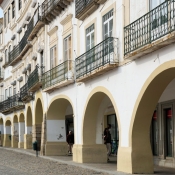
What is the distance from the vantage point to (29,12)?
32031 millimetres

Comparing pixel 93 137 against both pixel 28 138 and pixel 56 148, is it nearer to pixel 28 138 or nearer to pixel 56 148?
Answer: pixel 56 148

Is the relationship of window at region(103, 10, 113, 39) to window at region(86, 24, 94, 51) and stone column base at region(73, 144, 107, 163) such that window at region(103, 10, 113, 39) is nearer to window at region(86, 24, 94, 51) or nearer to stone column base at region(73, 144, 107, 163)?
window at region(86, 24, 94, 51)

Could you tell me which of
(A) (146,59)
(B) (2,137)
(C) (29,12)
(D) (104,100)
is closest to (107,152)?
(D) (104,100)

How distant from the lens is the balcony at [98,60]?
614 inches

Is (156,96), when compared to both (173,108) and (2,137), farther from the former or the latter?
(2,137)

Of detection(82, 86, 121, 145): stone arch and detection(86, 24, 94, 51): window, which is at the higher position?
detection(86, 24, 94, 51): window

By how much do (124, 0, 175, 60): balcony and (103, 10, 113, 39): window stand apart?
1.92 meters

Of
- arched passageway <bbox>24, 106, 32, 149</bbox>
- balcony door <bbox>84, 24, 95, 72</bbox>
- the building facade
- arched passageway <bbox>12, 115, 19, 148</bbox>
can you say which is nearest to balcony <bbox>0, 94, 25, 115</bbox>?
arched passageway <bbox>12, 115, 19, 148</bbox>

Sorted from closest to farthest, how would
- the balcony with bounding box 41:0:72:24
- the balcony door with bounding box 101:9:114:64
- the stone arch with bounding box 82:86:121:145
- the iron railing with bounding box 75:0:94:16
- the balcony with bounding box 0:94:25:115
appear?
the balcony door with bounding box 101:9:114:64, the stone arch with bounding box 82:86:121:145, the iron railing with bounding box 75:0:94:16, the balcony with bounding box 41:0:72:24, the balcony with bounding box 0:94:25:115

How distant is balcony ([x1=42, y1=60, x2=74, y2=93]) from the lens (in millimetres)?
20438

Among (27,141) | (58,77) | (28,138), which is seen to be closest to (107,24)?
(58,77)

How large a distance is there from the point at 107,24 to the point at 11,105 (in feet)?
74.7

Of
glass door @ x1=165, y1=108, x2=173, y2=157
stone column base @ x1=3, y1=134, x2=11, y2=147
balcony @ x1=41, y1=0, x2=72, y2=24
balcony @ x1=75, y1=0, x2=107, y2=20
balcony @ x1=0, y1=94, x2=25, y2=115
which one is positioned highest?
balcony @ x1=41, y1=0, x2=72, y2=24

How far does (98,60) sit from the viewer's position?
54.9ft
